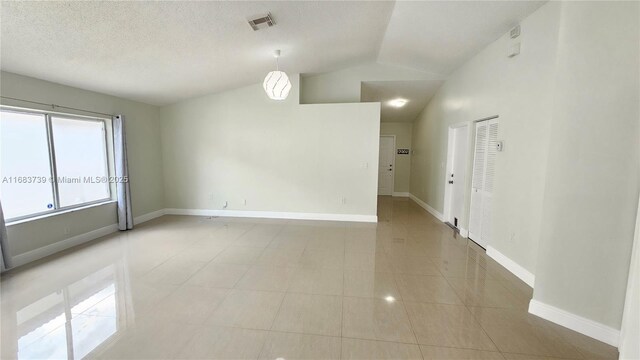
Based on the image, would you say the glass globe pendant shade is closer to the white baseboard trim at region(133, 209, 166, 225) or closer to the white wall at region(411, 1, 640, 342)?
the white wall at region(411, 1, 640, 342)

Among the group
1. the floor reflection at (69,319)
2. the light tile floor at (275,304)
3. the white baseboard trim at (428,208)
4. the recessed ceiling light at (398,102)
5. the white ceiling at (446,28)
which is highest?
the white ceiling at (446,28)

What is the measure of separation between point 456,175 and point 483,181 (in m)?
0.92

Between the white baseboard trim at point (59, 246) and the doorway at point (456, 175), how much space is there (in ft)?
21.1

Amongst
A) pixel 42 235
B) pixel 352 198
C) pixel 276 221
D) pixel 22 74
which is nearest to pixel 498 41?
pixel 352 198

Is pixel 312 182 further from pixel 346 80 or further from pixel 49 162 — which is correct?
pixel 49 162

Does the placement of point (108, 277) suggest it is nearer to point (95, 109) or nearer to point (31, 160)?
point (31, 160)

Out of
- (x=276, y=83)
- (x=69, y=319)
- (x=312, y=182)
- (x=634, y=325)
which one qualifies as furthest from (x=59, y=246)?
(x=634, y=325)

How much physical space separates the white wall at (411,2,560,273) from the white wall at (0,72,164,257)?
626 cm

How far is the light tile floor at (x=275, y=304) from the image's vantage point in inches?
72.2

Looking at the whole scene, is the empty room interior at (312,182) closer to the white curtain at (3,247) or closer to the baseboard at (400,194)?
the white curtain at (3,247)

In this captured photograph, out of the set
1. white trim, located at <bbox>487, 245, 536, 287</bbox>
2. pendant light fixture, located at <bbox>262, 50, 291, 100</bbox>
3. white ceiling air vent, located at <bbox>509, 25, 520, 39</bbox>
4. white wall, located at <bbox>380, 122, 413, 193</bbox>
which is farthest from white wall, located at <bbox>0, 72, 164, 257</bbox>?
white wall, located at <bbox>380, 122, 413, 193</bbox>

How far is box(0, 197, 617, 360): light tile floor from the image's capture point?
1834 mm

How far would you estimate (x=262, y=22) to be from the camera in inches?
120

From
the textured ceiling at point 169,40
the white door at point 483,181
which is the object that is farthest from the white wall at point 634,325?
the textured ceiling at point 169,40
